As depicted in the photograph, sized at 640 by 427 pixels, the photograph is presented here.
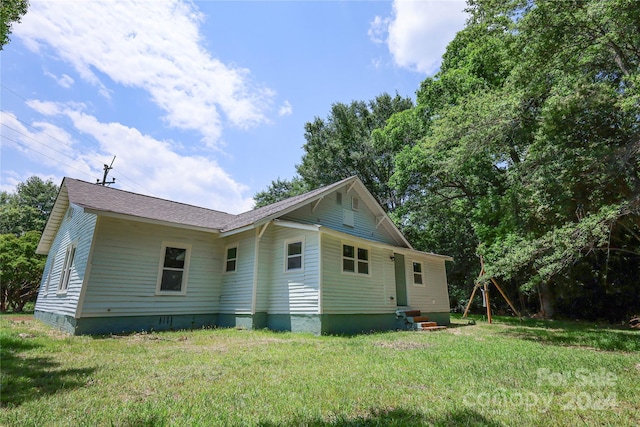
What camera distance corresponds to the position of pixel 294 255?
1060cm

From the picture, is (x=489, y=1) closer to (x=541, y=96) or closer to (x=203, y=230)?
(x=541, y=96)

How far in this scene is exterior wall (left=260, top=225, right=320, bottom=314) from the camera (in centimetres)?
977

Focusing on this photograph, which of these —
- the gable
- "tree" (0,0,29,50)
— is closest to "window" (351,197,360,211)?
the gable

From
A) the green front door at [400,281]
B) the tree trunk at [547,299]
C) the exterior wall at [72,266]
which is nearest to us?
the exterior wall at [72,266]

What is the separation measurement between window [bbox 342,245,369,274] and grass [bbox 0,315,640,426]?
412cm

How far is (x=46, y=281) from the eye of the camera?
13.2 meters

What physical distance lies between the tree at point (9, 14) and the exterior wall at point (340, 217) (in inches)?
334

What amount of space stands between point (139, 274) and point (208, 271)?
91.7 inches

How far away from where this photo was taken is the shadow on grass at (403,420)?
2.92 m

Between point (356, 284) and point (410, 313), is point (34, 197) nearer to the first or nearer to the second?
A: point (356, 284)

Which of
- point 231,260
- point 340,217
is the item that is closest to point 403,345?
point 340,217

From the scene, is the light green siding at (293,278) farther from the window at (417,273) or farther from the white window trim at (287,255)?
the window at (417,273)

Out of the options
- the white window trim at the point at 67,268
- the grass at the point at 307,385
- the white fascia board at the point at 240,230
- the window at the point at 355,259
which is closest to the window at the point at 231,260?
the white fascia board at the point at 240,230

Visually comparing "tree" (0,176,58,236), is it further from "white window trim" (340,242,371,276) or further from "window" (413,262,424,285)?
"window" (413,262,424,285)
